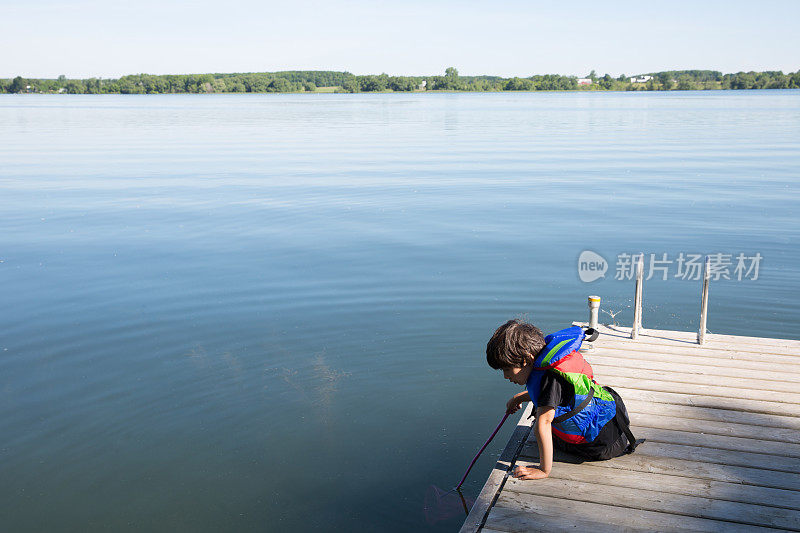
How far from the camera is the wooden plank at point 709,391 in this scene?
509 centimetres

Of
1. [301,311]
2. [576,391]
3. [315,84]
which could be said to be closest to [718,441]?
[576,391]

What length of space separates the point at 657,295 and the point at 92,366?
742cm

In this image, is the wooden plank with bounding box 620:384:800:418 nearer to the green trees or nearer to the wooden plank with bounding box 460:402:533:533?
the wooden plank with bounding box 460:402:533:533

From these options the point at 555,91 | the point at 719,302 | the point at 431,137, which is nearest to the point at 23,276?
the point at 719,302

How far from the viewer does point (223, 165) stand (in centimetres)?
2297

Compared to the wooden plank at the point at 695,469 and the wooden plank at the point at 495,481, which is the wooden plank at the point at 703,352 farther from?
the wooden plank at the point at 695,469

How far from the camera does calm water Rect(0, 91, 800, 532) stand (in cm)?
541

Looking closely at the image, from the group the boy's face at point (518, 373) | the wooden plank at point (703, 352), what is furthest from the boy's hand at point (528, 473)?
the wooden plank at point (703, 352)

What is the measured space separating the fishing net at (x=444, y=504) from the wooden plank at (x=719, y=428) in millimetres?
1383

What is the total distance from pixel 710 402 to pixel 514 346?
2245 mm

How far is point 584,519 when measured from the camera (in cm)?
365

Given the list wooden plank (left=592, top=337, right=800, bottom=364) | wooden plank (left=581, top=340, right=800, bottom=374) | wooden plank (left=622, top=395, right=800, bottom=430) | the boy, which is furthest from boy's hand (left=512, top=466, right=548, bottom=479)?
wooden plank (left=592, top=337, right=800, bottom=364)

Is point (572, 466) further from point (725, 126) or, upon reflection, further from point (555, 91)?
point (555, 91)

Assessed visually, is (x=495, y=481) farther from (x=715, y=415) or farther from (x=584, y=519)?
(x=715, y=415)
